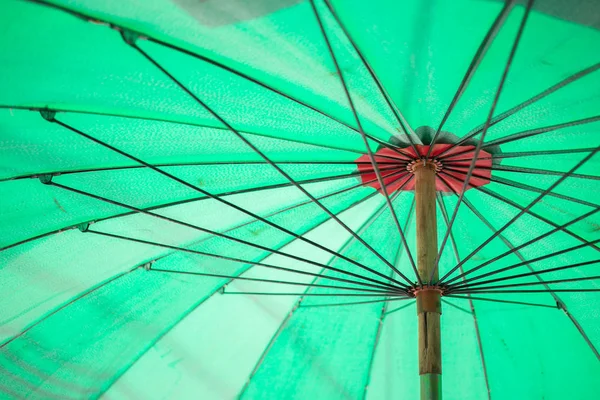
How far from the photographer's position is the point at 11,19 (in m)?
3.42

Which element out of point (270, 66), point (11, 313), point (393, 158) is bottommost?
point (11, 313)


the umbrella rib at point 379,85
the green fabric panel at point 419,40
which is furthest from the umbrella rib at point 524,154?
the green fabric panel at point 419,40

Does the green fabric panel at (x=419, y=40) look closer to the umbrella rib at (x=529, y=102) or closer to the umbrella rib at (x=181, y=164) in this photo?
the umbrella rib at (x=529, y=102)

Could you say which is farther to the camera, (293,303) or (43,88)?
(293,303)

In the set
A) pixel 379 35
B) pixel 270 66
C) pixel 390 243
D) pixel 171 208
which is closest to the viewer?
pixel 379 35

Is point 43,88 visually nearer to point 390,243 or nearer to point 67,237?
→ point 67,237

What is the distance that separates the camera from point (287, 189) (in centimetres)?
546

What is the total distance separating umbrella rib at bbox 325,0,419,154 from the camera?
3412 millimetres

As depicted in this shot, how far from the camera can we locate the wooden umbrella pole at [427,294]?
450cm

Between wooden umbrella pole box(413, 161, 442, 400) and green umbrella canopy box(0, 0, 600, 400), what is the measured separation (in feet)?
0.20

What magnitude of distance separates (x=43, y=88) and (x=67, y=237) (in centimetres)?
152

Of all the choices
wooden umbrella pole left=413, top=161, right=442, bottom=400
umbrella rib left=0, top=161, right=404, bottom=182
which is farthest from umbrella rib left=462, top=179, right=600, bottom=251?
umbrella rib left=0, top=161, right=404, bottom=182

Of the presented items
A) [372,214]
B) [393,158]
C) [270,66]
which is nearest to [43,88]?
[270,66]

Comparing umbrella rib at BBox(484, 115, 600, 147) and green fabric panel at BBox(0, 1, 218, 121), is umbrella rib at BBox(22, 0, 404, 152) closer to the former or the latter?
green fabric panel at BBox(0, 1, 218, 121)
